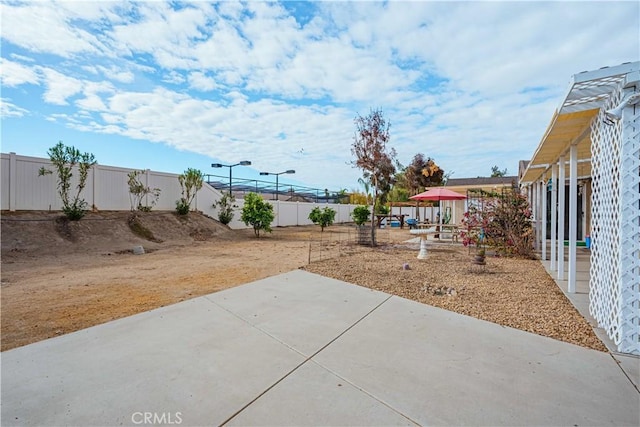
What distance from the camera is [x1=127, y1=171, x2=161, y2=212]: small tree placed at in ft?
42.1

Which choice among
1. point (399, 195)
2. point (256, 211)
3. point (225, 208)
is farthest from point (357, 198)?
point (256, 211)

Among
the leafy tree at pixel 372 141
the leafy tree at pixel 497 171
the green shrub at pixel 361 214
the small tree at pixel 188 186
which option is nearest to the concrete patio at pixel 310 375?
the leafy tree at pixel 372 141

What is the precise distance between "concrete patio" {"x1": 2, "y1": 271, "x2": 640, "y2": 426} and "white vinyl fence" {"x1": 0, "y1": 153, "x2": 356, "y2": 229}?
10.4m

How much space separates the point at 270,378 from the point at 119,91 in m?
9.85

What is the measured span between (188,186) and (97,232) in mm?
4952

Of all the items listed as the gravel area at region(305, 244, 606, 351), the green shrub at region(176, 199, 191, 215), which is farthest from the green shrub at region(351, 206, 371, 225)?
the green shrub at region(176, 199, 191, 215)

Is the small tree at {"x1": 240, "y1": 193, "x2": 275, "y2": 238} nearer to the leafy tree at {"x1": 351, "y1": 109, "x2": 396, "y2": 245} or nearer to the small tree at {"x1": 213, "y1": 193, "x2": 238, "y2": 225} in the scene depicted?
the small tree at {"x1": 213, "y1": 193, "x2": 238, "y2": 225}

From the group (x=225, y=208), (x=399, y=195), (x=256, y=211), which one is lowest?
(x=256, y=211)

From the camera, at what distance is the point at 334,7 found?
Result: 6281 mm

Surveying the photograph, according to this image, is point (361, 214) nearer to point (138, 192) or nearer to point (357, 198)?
point (138, 192)

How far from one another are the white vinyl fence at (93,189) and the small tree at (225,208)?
272 mm

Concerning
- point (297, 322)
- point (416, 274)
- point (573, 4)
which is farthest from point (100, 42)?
point (573, 4)

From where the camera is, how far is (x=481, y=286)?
512cm

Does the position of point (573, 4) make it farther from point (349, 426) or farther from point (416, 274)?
point (349, 426)
